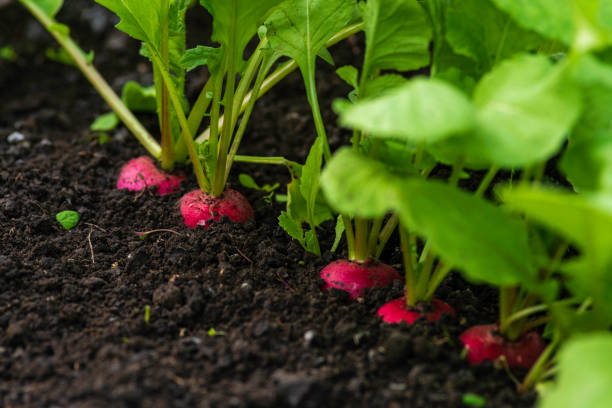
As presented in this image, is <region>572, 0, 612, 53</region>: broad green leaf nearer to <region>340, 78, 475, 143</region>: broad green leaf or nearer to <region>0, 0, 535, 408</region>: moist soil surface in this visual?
<region>340, 78, 475, 143</region>: broad green leaf

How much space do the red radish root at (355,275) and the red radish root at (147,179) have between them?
0.60 metres

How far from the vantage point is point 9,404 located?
39.3 inches

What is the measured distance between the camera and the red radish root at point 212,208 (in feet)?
5.09

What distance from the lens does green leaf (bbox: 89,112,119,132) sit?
2127mm

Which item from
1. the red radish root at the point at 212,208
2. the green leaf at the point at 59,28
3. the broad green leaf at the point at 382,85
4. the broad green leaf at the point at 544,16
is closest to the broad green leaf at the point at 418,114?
the broad green leaf at the point at 544,16

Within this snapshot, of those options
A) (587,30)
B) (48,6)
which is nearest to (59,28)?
(48,6)

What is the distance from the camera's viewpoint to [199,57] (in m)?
1.38

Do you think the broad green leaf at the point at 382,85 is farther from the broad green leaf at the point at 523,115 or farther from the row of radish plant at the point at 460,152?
the broad green leaf at the point at 523,115

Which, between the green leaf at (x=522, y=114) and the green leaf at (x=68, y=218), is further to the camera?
the green leaf at (x=68, y=218)

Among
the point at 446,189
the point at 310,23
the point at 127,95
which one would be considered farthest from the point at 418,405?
the point at 127,95

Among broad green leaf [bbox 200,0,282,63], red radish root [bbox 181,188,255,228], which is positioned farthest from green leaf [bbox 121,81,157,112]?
broad green leaf [bbox 200,0,282,63]

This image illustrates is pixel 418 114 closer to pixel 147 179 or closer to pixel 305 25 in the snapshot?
pixel 305 25

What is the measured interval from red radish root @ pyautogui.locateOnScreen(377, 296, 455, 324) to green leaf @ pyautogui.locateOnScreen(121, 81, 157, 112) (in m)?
1.20

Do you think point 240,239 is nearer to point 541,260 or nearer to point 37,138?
point 541,260
